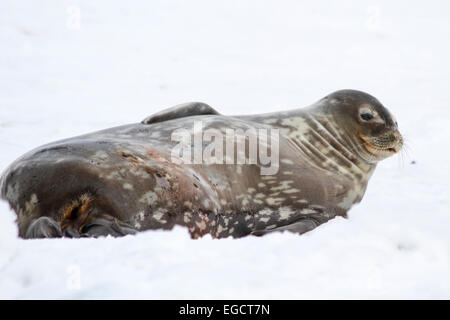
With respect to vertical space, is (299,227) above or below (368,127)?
below

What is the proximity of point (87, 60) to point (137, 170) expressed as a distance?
5.99m

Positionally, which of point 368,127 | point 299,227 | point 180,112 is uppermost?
point 180,112

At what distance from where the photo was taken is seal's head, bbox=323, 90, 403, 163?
510cm

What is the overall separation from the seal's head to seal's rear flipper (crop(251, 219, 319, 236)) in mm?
970

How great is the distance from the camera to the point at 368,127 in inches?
202

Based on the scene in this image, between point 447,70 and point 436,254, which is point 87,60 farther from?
point 436,254

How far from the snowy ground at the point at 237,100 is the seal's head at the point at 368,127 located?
339mm

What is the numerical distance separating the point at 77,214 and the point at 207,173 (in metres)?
0.84

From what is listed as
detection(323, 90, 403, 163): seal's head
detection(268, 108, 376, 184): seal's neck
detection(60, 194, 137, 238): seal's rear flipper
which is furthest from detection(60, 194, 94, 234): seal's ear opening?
detection(323, 90, 403, 163): seal's head

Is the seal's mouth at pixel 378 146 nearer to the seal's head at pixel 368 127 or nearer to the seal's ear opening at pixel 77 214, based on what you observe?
the seal's head at pixel 368 127

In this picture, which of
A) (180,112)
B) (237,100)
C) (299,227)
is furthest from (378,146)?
(237,100)

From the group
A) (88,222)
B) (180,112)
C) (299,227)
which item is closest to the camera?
(88,222)

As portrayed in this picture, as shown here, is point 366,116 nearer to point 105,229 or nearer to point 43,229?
point 105,229

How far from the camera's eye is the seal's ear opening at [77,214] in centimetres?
343
